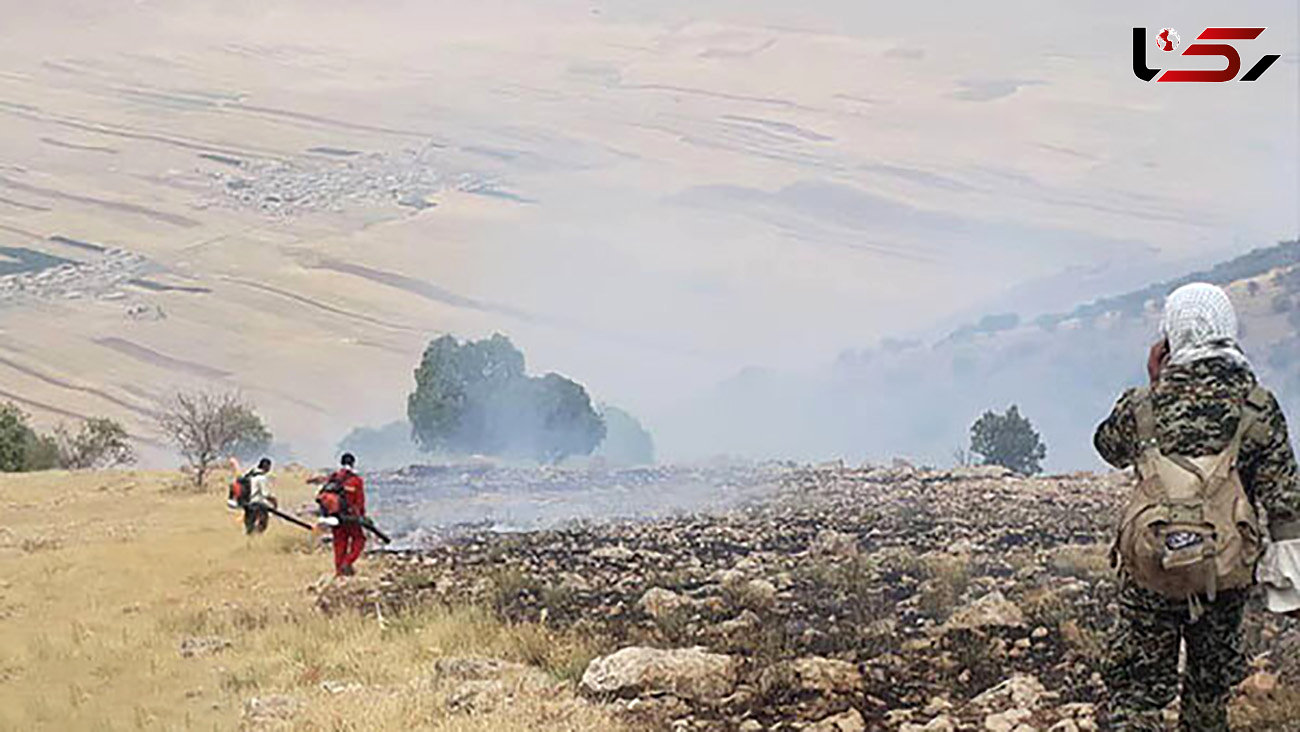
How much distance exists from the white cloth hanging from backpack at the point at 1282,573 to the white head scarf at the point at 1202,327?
0.62m

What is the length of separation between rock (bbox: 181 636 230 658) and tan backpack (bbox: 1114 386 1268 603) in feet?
26.7

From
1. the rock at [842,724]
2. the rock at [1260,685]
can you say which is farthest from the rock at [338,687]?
the rock at [1260,685]

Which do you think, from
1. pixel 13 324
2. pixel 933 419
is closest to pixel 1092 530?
pixel 13 324

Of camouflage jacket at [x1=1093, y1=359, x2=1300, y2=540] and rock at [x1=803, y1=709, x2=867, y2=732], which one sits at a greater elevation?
camouflage jacket at [x1=1093, y1=359, x2=1300, y2=540]

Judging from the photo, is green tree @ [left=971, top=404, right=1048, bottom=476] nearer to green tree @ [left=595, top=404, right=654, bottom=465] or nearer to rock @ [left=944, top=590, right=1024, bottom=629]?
rock @ [left=944, top=590, right=1024, bottom=629]

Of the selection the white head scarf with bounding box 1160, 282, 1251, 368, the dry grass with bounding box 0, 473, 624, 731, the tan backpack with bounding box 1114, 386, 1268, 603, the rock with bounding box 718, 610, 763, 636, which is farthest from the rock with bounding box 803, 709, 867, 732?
the white head scarf with bounding box 1160, 282, 1251, 368

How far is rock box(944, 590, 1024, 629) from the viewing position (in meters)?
9.07

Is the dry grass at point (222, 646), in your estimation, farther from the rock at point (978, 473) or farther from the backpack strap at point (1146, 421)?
the rock at point (978, 473)

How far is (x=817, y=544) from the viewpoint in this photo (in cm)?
1517

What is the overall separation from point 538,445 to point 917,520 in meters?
37.8

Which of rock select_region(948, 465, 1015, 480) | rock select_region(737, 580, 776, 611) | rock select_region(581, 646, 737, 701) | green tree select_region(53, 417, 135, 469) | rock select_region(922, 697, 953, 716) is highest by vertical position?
rock select_region(922, 697, 953, 716)

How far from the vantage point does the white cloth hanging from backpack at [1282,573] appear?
465 centimetres

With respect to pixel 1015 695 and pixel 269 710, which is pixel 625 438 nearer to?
pixel 269 710

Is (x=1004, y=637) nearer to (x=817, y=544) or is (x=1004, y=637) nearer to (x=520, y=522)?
(x=817, y=544)
